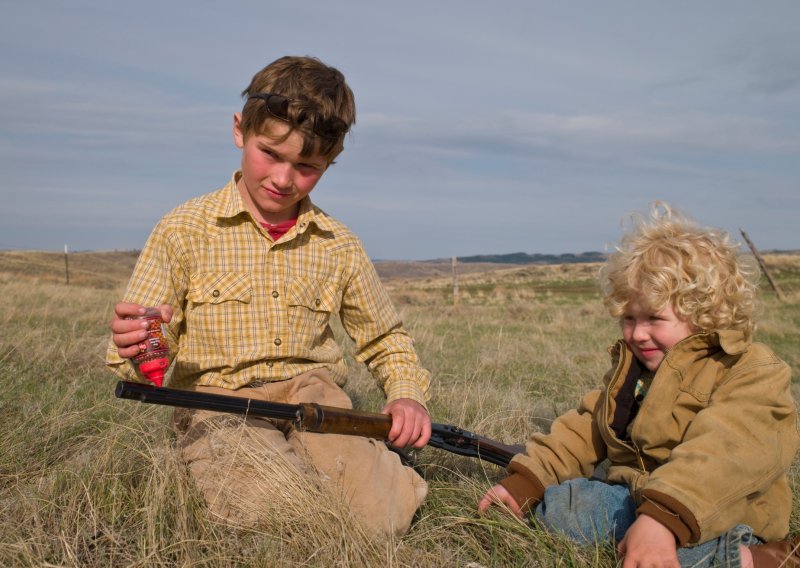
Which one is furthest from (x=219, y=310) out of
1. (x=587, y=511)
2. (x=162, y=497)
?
(x=587, y=511)

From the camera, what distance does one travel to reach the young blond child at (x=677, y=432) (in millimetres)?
2309

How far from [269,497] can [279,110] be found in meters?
1.52

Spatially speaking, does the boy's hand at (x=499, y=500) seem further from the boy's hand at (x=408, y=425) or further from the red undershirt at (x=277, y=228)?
the red undershirt at (x=277, y=228)

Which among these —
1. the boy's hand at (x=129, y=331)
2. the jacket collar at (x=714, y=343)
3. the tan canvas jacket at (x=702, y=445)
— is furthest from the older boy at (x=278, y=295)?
the jacket collar at (x=714, y=343)

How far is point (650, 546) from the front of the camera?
2225mm

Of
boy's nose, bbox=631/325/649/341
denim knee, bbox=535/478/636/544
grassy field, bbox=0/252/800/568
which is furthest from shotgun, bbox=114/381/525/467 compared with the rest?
boy's nose, bbox=631/325/649/341

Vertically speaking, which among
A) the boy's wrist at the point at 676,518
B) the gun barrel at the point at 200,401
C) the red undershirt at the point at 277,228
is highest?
the red undershirt at the point at 277,228

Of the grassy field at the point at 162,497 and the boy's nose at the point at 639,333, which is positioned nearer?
the grassy field at the point at 162,497

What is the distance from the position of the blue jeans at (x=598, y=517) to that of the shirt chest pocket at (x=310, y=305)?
1234mm

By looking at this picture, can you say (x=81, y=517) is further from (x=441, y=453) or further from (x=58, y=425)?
(x=441, y=453)

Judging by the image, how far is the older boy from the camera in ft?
9.52

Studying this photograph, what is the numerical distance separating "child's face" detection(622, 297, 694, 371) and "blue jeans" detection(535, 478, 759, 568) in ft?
1.74

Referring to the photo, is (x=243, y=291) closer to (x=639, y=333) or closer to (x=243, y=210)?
(x=243, y=210)

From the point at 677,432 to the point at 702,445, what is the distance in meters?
0.31
